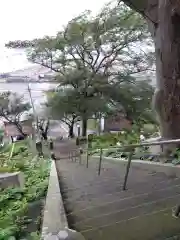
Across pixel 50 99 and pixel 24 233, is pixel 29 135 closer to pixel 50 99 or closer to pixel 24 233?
pixel 50 99

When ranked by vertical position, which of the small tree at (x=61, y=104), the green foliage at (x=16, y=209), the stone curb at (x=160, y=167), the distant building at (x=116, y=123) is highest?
the small tree at (x=61, y=104)

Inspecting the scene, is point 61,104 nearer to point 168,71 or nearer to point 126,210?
point 168,71

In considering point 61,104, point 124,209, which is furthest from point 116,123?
point 124,209

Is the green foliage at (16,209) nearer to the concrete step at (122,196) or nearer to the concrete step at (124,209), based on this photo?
the concrete step at (124,209)

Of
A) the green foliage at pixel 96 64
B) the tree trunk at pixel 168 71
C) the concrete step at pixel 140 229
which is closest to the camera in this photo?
the concrete step at pixel 140 229

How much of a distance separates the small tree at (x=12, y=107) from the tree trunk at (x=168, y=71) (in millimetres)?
19979

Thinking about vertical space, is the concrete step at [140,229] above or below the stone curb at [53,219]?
below

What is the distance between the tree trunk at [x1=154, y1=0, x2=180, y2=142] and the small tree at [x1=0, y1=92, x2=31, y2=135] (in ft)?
65.5

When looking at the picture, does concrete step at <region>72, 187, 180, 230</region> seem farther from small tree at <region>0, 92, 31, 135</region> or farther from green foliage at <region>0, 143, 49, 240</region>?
small tree at <region>0, 92, 31, 135</region>

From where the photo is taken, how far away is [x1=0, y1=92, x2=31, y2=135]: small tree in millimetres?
26514

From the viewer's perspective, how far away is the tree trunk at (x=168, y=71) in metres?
7.64

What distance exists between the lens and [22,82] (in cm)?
3422

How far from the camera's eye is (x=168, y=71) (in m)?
7.81

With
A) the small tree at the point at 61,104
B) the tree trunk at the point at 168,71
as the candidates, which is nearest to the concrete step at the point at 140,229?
the tree trunk at the point at 168,71
